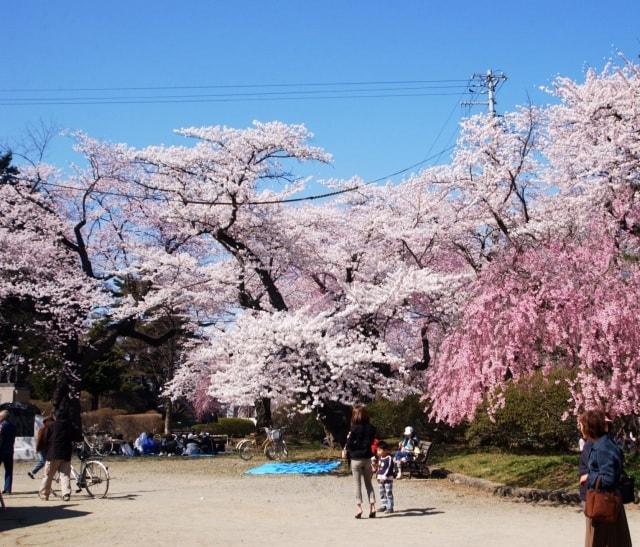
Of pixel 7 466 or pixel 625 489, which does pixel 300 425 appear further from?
pixel 625 489

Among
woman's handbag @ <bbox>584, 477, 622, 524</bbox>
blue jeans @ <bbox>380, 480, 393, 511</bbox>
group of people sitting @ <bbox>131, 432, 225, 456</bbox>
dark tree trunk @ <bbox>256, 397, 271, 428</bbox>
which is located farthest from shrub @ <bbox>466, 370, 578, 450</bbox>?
dark tree trunk @ <bbox>256, 397, 271, 428</bbox>

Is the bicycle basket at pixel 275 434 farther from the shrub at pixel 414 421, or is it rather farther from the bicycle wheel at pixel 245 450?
the shrub at pixel 414 421

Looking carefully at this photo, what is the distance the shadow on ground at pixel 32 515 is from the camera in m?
10.1

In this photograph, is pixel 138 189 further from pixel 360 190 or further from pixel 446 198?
pixel 446 198

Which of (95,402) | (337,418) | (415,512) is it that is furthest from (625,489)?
(95,402)

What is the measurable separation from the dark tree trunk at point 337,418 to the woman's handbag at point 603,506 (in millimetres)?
15883

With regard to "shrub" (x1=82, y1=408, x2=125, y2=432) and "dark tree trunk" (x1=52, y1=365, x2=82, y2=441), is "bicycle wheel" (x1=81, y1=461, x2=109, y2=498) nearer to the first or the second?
"dark tree trunk" (x1=52, y1=365, x2=82, y2=441)

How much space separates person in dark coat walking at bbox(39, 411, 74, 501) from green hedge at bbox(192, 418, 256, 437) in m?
24.8

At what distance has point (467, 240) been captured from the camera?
2419cm

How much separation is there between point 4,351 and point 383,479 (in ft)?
64.0

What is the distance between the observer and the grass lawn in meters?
13.7

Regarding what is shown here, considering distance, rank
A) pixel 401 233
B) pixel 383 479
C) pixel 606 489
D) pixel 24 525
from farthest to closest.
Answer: pixel 401 233 < pixel 383 479 < pixel 24 525 < pixel 606 489

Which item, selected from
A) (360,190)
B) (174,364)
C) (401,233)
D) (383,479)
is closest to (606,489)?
(383,479)

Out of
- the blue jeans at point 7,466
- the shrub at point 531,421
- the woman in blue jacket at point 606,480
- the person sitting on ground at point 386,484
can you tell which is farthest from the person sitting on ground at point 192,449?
the woman in blue jacket at point 606,480
